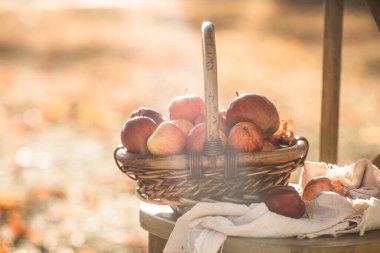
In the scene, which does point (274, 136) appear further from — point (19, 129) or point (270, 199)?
point (19, 129)

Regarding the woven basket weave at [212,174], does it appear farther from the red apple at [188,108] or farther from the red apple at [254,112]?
the red apple at [188,108]

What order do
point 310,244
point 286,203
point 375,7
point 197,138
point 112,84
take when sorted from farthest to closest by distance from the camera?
point 112,84 → point 375,7 → point 197,138 → point 286,203 → point 310,244

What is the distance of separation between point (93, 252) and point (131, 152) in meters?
1.61

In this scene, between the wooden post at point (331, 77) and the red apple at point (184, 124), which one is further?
the wooden post at point (331, 77)

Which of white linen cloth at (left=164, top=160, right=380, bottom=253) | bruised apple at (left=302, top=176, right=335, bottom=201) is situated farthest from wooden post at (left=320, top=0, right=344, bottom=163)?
white linen cloth at (left=164, top=160, right=380, bottom=253)

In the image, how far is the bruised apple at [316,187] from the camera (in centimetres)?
216

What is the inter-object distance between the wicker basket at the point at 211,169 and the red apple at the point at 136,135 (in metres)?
0.05

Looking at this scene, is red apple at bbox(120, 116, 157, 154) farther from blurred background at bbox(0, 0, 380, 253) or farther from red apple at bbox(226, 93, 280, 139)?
blurred background at bbox(0, 0, 380, 253)

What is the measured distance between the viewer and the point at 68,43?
9914 mm

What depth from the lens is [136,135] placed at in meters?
2.14

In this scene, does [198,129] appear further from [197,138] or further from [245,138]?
[245,138]

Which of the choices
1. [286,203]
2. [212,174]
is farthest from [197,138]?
[286,203]

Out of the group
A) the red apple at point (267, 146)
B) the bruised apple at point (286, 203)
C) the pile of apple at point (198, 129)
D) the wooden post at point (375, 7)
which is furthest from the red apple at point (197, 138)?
the wooden post at point (375, 7)

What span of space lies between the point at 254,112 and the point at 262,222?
0.38 meters
